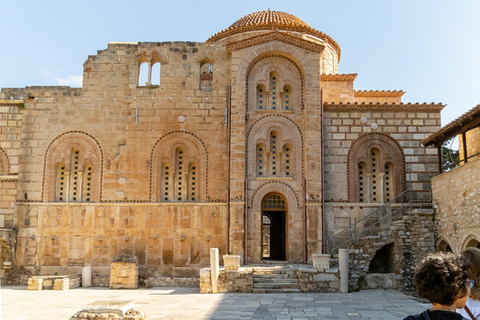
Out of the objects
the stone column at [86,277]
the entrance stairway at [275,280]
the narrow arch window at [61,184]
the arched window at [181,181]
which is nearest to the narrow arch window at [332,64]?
the arched window at [181,181]

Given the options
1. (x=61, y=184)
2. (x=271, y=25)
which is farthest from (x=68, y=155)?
(x=271, y=25)

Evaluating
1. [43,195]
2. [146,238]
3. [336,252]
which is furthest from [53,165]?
[336,252]

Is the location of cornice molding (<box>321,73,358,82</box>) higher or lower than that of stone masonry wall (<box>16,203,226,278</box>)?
higher

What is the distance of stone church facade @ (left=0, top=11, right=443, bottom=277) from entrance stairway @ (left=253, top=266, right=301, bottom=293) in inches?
74.6

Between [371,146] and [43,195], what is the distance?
47.2 ft

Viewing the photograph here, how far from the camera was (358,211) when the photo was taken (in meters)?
20.1

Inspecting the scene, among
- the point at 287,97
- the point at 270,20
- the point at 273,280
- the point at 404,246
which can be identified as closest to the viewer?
the point at 273,280

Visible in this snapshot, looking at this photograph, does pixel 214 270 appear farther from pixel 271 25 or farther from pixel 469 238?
pixel 271 25

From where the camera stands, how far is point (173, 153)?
20.8m

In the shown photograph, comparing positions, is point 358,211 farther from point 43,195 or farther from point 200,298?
point 43,195

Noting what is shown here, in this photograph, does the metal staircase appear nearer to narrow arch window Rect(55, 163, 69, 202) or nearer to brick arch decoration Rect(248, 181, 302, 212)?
brick arch decoration Rect(248, 181, 302, 212)

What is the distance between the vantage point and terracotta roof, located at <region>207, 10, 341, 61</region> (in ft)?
79.9

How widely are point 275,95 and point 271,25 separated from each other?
5217mm

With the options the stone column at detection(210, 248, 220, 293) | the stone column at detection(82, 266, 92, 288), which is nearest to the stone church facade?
the stone column at detection(82, 266, 92, 288)
